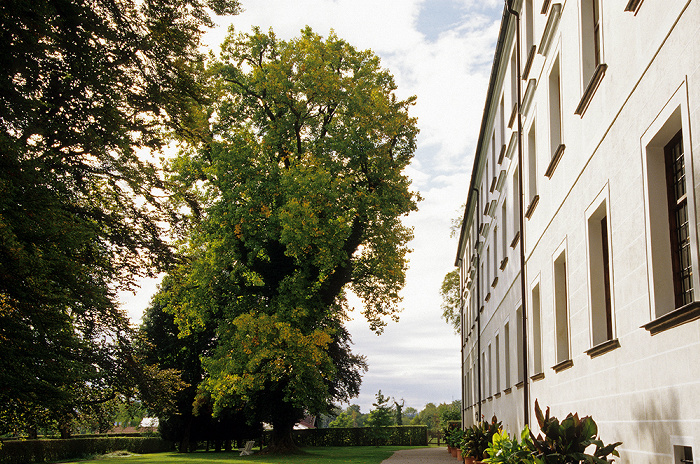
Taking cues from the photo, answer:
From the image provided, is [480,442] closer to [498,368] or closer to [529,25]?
[498,368]

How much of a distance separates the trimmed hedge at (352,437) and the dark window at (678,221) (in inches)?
1783

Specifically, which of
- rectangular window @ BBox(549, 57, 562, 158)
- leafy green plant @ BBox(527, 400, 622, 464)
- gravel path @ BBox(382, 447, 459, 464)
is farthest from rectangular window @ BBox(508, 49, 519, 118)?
gravel path @ BBox(382, 447, 459, 464)

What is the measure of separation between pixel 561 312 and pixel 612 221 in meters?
3.55

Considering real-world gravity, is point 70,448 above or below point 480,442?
below

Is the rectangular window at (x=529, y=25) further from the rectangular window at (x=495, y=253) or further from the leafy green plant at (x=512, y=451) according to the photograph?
the leafy green plant at (x=512, y=451)

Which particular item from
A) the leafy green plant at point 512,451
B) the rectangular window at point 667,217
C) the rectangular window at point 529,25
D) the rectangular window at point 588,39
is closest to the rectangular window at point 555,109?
the rectangular window at point 588,39

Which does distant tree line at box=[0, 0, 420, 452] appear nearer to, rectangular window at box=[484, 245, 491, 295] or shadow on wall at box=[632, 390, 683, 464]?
rectangular window at box=[484, 245, 491, 295]

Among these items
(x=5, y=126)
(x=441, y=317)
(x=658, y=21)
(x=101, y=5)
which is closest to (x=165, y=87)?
(x=101, y=5)

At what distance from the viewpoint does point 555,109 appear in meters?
11.1

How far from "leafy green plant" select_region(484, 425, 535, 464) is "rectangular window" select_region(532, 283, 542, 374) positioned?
2.63 metres

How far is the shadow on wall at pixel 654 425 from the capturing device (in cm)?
540

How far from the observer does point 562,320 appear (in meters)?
10.3

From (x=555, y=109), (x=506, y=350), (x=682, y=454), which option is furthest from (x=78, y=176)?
(x=682, y=454)

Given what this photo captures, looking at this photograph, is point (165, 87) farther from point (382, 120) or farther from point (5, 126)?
point (382, 120)
